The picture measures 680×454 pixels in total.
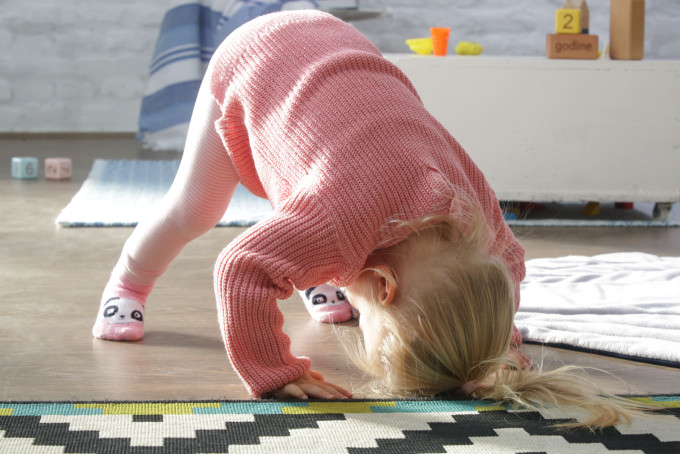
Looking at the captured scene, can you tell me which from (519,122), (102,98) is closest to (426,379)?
(519,122)

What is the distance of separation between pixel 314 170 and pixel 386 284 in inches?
6.2

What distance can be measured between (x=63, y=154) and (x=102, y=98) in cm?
69

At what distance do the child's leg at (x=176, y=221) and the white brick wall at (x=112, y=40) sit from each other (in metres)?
2.81

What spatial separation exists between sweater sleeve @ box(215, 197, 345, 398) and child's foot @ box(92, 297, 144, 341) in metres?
0.33

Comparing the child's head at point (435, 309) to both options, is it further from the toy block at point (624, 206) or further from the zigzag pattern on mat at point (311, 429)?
the toy block at point (624, 206)

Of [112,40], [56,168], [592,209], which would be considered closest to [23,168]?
[56,168]

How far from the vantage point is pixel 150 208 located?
7.44 ft

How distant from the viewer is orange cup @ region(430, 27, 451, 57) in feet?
7.63

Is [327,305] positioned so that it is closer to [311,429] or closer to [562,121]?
[311,429]

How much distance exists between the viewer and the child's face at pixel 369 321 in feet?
3.03

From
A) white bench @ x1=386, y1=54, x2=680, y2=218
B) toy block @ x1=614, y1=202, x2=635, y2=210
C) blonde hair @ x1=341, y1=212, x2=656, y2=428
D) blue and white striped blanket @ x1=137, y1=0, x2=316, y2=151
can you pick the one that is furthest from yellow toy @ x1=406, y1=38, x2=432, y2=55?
blonde hair @ x1=341, y1=212, x2=656, y2=428

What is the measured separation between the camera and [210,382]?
1040mm

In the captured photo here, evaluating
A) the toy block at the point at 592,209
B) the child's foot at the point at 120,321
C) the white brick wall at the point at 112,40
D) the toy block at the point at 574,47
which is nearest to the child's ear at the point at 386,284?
the child's foot at the point at 120,321

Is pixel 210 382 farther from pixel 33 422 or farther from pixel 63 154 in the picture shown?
pixel 63 154
